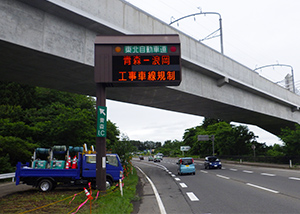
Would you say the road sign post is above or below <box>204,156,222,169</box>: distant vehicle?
above

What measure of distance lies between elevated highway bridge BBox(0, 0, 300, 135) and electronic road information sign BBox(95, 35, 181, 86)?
1464mm

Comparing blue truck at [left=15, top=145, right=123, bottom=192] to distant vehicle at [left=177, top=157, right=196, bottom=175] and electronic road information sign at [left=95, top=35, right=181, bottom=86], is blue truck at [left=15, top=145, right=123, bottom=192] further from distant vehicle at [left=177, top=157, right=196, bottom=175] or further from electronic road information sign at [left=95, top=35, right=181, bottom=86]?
distant vehicle at [left=177, top=157, right=196, bottom=175]

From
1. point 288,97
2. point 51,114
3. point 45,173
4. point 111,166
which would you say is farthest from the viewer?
point 51,114

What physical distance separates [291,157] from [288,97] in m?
7.45

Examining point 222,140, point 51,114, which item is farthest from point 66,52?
point 222,140

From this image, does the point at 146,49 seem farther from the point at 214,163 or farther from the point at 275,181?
the point at 214,163

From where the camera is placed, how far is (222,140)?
5297cm

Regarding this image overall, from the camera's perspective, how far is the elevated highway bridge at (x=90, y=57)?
10211mm

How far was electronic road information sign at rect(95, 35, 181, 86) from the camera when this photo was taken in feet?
36.0

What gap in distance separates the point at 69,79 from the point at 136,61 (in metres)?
5.78

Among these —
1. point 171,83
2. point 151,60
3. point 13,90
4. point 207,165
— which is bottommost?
point 207,165

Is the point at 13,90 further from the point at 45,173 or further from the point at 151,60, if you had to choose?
the point at 151,60

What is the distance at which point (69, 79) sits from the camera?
49.6 ft

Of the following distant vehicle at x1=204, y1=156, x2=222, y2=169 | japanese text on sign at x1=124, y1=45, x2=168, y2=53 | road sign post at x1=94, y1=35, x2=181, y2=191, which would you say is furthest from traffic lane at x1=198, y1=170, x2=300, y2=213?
distant vehicle at x1=204, y1=156, x2=222, y2=169
